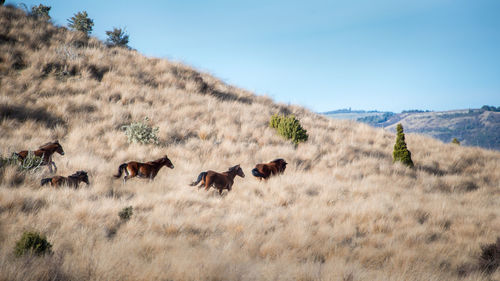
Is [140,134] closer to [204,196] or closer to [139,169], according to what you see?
[139,169]

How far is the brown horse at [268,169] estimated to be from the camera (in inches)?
274

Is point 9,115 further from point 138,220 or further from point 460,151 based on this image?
point 460,151

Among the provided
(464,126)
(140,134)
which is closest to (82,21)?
(140,134)

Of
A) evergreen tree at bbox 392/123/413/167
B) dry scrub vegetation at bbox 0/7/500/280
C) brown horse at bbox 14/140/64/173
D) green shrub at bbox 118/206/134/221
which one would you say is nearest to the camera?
dry scrub vegetation at bbox 0/7/500/280

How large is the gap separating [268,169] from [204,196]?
230cm

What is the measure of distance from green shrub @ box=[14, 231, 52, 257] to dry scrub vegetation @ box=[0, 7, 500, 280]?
3.4 inches

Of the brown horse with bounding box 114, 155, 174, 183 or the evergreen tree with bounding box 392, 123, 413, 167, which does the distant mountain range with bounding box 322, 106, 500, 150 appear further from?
the brown horse with bounding box 114, 155, 174, 183

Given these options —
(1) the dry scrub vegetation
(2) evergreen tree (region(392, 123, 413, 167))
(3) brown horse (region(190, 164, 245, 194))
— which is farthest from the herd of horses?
(2) evergreen tree (region(392, 123, 413, 167))

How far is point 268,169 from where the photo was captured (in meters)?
7.28

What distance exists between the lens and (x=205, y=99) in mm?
14547

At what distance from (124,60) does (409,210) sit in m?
16.8

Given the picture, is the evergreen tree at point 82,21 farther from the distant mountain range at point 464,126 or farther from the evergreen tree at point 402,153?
the distant mountain range at point 464,126

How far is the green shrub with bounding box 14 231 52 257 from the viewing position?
8.07ft

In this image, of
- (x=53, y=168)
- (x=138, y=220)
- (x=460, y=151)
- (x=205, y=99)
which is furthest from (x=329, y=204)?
(x=460, y=151)
